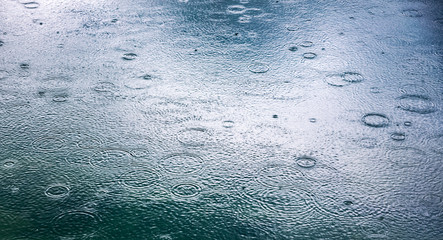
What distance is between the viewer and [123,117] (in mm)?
2332

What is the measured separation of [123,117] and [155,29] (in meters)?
1.06

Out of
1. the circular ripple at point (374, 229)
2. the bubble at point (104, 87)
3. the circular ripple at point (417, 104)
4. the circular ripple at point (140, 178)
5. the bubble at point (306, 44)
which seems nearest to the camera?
the circular ripple at point (374, 229)

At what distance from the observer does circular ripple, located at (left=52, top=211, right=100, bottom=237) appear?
1.67 meters

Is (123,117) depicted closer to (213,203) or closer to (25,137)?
(25,137)

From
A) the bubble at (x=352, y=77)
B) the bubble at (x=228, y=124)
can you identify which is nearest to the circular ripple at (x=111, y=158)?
the bubble at (x=228, y=124)

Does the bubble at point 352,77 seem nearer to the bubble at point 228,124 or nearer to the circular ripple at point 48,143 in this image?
the bubble at point 228,124

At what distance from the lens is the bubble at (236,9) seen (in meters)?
3.46

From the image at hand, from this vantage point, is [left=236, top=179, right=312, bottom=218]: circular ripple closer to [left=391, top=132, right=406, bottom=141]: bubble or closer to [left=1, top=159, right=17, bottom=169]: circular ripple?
[left=391, top=132, right=406, bottom=141]: bubble

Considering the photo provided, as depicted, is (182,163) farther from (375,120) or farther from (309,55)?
(309,55)

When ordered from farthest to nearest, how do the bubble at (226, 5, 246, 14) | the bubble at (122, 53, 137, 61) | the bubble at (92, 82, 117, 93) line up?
the bubble at (226, 5, 246, 14) → the bubble at (122, 53, 137, 61) → the bubble at (92, 82, 117, 93)

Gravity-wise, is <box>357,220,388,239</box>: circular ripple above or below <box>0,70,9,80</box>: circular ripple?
above

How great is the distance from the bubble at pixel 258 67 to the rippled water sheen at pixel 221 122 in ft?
0.04

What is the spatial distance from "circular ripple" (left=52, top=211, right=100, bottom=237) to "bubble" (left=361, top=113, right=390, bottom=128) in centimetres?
129

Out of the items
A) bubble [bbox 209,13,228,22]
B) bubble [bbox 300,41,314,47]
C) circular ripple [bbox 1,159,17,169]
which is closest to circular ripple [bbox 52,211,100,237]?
circular ripple [bbox 1,159,17,169]
